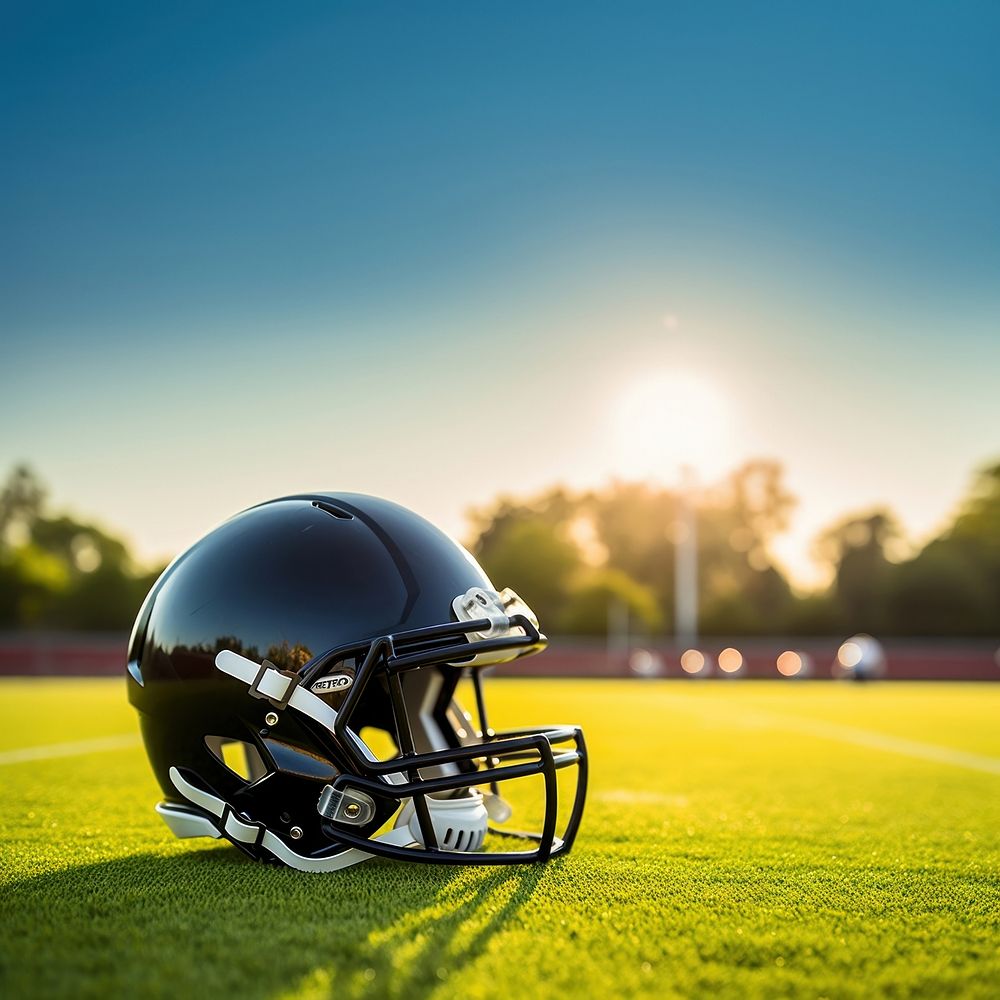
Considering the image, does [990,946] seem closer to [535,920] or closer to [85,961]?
[535,920]

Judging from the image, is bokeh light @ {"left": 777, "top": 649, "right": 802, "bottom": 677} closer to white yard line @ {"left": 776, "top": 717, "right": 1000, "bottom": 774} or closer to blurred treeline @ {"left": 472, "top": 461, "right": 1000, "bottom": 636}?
blurred treeline @ {"left": 472, "top": 461, "right": 1000, "bottom": 636}

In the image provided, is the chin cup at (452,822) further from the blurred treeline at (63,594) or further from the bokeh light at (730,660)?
the blurred treeline at (63,594)

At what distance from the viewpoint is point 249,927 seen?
2229 millimetres

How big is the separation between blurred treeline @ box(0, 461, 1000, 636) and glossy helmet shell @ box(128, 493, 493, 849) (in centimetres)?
4179

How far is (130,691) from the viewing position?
3.10 meters

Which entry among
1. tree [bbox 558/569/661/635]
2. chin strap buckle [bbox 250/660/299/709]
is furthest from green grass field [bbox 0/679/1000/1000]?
tree [bbox 558/569/661/635]

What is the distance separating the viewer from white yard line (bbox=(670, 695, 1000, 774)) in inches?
294

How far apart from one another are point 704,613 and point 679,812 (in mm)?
43573

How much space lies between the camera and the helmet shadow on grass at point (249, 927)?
1.88 m

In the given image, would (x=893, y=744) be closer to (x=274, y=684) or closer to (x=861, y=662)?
(x=274, y=684)

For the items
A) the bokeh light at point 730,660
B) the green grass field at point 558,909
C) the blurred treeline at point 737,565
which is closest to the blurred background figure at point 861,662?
the bokeh light at point 730,660

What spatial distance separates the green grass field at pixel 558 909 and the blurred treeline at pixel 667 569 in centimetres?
→ 4039

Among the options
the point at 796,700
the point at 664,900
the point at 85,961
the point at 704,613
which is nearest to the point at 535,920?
the point at 664,900

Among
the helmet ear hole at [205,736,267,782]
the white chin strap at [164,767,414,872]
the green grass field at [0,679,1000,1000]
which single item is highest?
the helmet ear hole at [205,736,267,782]
